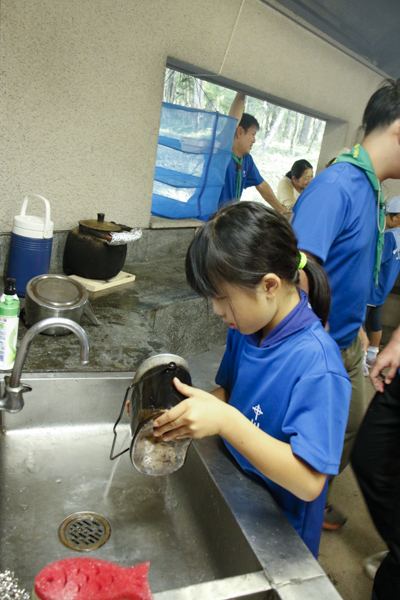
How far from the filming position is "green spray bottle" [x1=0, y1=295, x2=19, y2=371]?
1.38 meters

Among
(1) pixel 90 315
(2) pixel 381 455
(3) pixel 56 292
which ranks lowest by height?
(2) pixel 381 455

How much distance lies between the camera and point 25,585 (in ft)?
3.08

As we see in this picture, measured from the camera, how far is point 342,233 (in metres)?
1.66

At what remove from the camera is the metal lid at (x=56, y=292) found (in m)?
1.70

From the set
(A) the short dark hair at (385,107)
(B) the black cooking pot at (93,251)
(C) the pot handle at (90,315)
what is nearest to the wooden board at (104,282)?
(B) the black cooking pot at (93,251)

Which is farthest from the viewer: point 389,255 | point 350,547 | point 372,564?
point 389,255

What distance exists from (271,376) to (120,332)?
3.26 ft

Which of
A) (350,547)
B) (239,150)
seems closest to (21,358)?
(350,547)

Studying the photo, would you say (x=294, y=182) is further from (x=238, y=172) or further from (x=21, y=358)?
(x=21, y=358)

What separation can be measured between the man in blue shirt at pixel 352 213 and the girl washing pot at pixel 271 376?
17.9 inches

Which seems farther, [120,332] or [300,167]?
[300,167]

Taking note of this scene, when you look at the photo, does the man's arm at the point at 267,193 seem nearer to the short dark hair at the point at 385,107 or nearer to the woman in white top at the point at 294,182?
the woman in white top at the point at 294,182

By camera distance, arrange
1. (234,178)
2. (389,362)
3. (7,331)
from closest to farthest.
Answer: (7,331) → (389,362) → (234,178)

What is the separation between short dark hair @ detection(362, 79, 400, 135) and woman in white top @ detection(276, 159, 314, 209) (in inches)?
130
